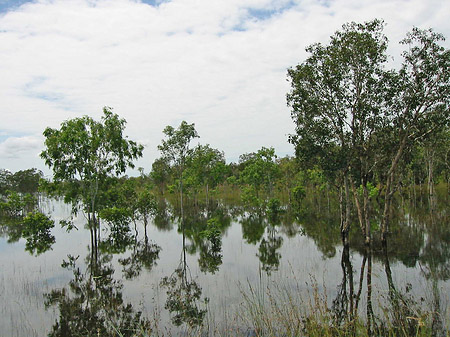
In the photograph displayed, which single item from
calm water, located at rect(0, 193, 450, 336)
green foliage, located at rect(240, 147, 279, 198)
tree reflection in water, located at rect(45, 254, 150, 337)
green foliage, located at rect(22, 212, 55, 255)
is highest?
green foliage, located at rect(240, 147, 279, 198)

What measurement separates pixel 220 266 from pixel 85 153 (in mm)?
12402

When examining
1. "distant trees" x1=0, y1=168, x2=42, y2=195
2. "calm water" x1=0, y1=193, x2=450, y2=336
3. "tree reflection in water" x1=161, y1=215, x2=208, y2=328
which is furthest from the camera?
"distant trees" x1=0, y1=168, x2=42, y2=195

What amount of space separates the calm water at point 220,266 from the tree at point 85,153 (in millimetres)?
4315

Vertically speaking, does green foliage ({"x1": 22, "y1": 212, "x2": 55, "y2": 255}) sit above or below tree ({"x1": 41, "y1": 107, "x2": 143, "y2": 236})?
below

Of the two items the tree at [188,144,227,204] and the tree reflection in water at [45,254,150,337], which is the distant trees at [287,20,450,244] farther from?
Answer: the tree at [188,144,227,204]

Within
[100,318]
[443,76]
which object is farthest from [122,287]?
[443,76]

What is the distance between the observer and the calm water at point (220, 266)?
1221 centimetres

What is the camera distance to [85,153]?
23.5 m

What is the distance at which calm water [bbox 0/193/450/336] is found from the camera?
40.1 feet

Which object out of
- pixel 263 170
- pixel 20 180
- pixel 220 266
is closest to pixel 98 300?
pixel 220 266

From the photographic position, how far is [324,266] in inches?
643

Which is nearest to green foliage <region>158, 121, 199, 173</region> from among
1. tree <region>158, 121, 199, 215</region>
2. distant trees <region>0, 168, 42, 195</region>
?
tree <region>158, 121, 199, 215</region>

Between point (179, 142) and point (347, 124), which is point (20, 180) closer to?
point (179, 142)

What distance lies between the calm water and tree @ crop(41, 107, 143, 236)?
4315 millimetres
